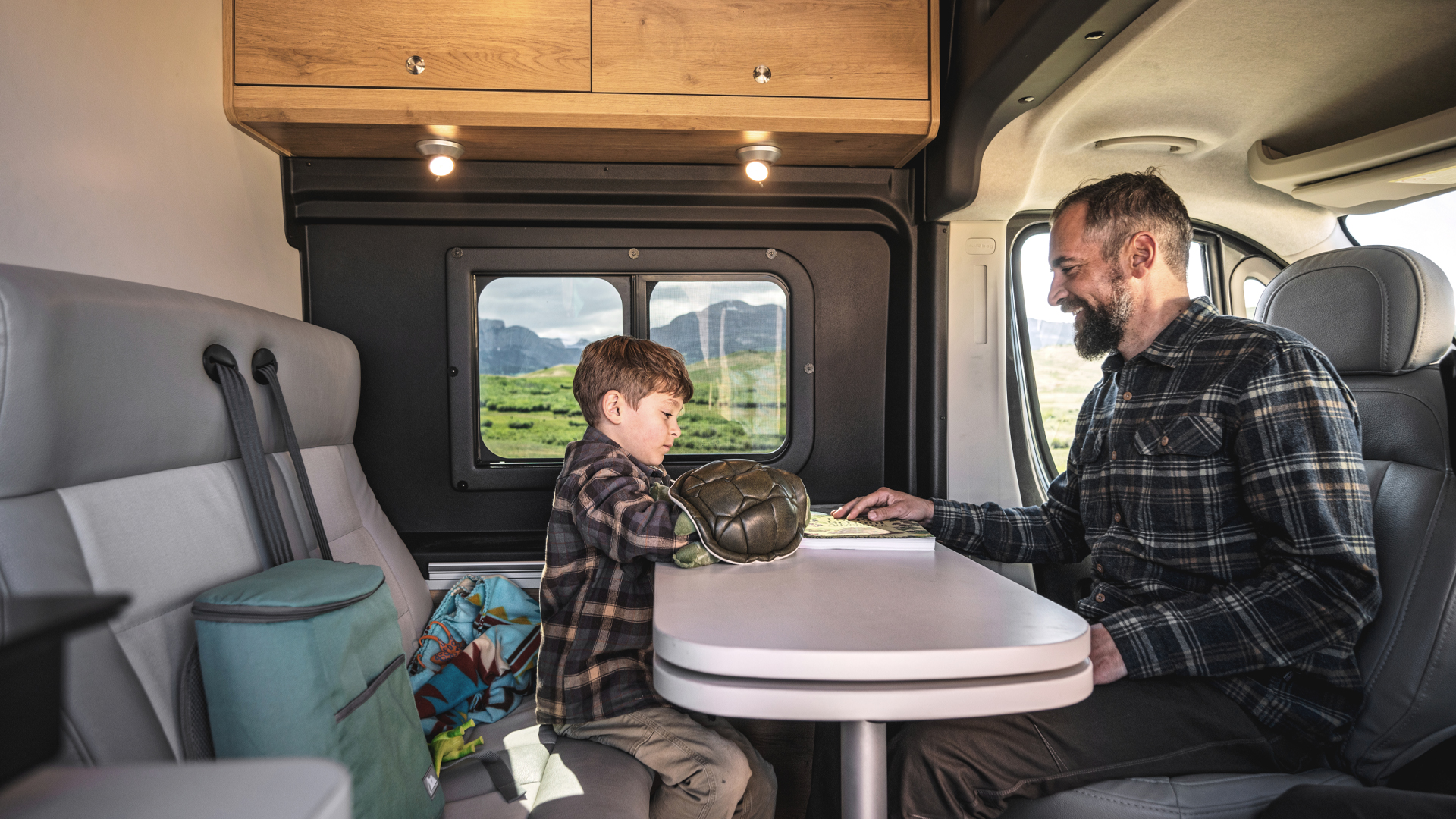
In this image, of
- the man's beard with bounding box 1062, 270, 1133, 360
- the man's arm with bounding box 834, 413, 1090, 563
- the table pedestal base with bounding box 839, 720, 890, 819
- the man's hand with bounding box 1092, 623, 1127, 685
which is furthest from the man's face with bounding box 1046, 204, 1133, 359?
the table pedestal base with bounding box 839, 720, 890, 819

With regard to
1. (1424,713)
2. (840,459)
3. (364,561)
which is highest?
(840,459)

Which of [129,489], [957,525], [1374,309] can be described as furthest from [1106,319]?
[129,489]

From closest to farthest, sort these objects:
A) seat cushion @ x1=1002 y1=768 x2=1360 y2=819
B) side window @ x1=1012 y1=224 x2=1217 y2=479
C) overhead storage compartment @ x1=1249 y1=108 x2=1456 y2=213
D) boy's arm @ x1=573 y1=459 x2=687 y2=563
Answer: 1. seat cushion @ x1=1002 y1=768 x2=1360 y2=819
2. boy's arm @ x1=573 y1=459 x2=687 y2=563
3. overhead storage compartment @ x1=1249 y1=108 x2=1456 y2=213
4. side window @ x1=1012 y1=224 x2=1217 y2=479

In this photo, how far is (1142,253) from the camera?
178 cm

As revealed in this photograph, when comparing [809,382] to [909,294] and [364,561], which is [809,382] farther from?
[364,561]

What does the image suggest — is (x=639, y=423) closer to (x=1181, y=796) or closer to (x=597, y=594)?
(x=597, y=594)

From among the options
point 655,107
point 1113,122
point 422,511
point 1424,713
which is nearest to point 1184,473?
point 1424,713

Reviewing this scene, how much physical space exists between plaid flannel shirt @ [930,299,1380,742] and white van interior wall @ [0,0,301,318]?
2.14 meters

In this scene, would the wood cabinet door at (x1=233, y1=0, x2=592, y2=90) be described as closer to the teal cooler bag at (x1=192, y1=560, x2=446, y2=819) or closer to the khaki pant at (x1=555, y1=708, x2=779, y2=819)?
the teal cooler bag at (x1=192, y1=560, x2=446, y2=819)

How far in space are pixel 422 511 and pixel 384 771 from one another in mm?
1486

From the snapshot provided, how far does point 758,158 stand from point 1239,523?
1.53m

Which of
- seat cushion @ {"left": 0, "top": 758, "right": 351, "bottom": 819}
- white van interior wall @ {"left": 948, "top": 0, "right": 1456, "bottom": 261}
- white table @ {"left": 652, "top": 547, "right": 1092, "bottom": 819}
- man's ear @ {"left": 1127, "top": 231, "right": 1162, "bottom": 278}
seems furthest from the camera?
man's ear @ {"left": 1127, "top": 231, "right": 1162, "bottom": 278}

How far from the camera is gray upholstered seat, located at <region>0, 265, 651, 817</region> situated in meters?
0.96

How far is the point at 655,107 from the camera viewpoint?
78.0 inches
